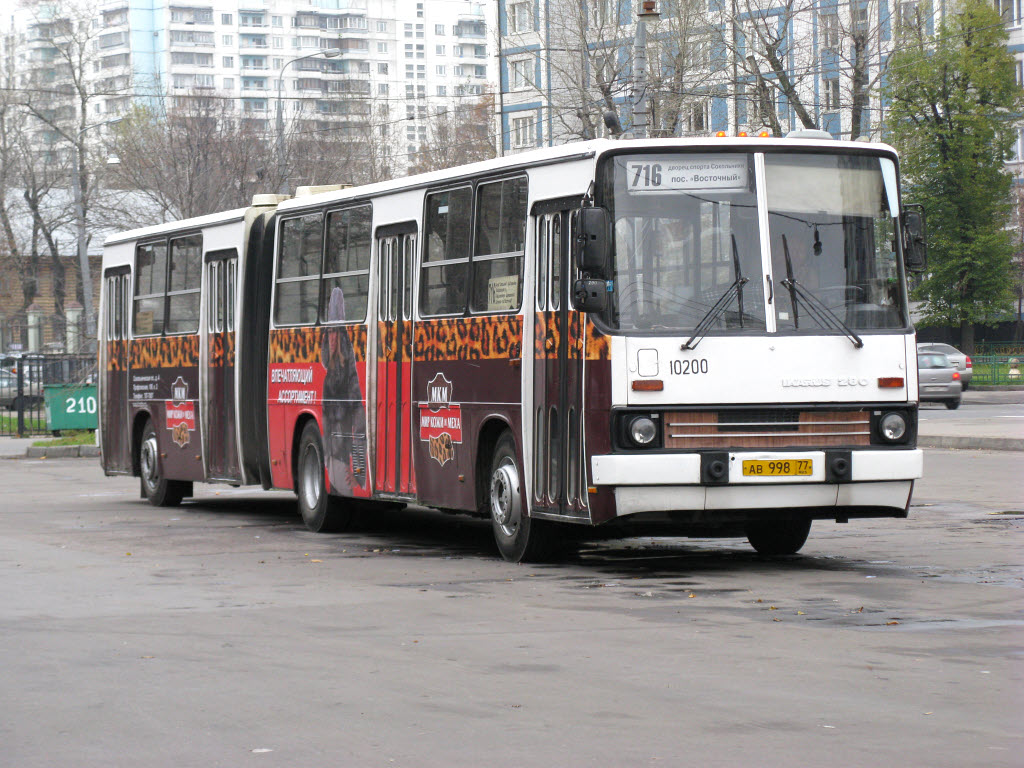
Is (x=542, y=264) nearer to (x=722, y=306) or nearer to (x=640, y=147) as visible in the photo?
(x=640, y=147)

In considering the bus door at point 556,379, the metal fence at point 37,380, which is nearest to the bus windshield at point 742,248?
the bus door at point 556,379

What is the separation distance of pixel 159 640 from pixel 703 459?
4014mm

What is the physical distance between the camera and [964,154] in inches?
2584

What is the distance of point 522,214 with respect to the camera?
13055 millimetres

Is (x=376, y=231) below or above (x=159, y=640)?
above

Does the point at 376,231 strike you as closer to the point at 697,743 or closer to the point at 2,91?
the point at 697,743

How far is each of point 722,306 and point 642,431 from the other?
1014 mm

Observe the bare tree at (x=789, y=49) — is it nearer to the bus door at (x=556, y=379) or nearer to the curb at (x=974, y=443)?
the curb at (x=974, y=443)

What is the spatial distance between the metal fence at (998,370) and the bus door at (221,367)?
1601 inches

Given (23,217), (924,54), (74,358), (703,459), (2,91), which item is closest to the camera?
(703,459)

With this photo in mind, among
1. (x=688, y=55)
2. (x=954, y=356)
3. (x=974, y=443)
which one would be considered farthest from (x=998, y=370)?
(x=974, y=443)

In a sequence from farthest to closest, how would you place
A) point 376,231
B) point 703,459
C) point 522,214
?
point 376,231 < point 522,214 < point 703,459

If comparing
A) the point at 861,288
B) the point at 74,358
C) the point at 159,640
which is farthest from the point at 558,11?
the point at 159,640

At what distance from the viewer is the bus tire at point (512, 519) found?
1295 centimetres
